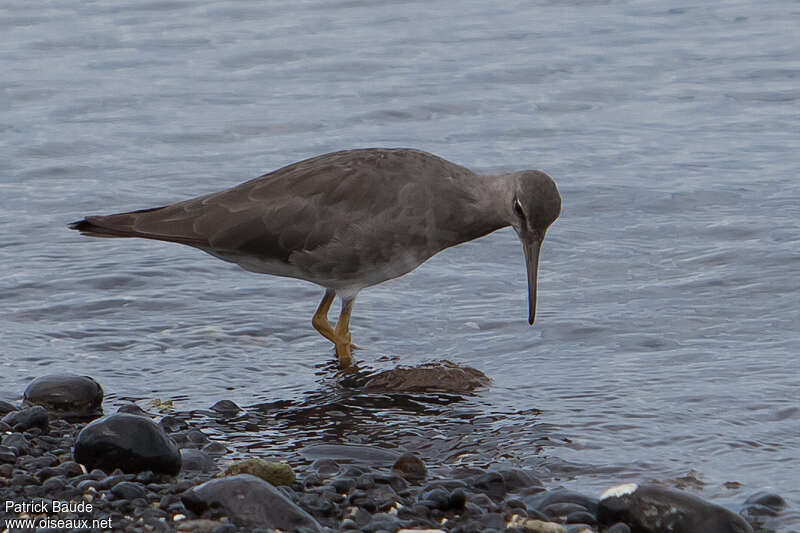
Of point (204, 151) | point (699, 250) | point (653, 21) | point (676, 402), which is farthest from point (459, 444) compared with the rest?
point (653, 21)

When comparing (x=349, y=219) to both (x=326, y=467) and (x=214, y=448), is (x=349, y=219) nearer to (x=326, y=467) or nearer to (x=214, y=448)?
(x=214, y=448)

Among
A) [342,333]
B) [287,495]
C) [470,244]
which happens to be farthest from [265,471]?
[470,244]

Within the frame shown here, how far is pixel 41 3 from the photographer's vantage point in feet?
68.4

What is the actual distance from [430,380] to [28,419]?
2.58 m

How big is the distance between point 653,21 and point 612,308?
959cm

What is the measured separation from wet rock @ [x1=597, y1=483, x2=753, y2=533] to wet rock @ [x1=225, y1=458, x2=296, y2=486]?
1.53 m

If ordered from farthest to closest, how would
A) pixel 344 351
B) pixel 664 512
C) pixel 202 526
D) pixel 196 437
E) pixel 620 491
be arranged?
pixel 344 351 < pixel 196 437 < pixel 620 491 < pixel 664 512 < pixel 202 526

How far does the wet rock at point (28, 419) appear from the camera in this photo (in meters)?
7.21

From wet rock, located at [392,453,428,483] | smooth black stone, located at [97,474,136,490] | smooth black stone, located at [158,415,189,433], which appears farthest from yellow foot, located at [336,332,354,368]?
smooth black stone, located at [97,474,136,490]

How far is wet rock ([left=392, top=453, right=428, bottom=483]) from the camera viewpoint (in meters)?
6.74

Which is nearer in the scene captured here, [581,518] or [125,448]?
[581,518]

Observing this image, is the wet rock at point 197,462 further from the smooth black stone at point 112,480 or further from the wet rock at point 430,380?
the wet rock at point 430,380

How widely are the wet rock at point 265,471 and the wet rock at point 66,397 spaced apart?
163 cm

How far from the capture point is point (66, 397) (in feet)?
25.6
